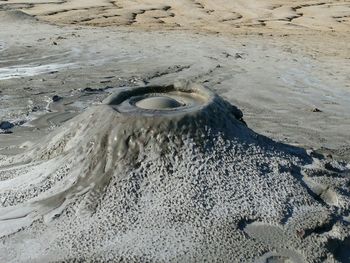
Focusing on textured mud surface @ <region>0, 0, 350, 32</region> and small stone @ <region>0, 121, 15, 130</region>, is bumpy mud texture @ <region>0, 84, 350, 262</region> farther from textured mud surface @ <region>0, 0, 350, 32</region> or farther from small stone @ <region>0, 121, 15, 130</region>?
textured mud surface @ <region>0, 0, 350, 32</region>

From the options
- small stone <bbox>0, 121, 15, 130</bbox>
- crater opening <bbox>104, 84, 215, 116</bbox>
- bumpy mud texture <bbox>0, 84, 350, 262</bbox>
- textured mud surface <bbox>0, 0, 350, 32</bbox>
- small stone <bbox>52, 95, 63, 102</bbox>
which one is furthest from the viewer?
textured mud surface <bbox>0, 0, 350, 32</bbox>

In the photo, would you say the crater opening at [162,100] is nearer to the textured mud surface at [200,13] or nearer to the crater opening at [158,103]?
the crater opening at [158,103]

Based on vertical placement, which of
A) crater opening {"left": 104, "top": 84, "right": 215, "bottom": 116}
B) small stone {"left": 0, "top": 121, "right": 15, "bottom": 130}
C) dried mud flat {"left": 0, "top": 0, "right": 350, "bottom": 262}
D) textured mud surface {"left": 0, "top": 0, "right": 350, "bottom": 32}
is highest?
crater opening {"left": 104, "top": 84, "right": 215, "bottom": 116}

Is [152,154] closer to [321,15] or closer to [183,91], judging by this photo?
[183,91]

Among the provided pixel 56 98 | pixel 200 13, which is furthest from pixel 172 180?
pixel 200 13

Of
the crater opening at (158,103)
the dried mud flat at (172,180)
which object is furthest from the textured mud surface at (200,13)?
the crater opening at (158,103)

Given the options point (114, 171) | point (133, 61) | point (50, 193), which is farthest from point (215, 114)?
point (133, 61)

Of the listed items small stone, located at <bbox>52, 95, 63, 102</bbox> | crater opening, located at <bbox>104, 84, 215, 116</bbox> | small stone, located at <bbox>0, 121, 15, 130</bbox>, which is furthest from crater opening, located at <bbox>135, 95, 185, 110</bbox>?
small stone, located at <bbox>52, 95, 63, 102</bbox>

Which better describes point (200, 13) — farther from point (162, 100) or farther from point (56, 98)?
point (162, 100)
